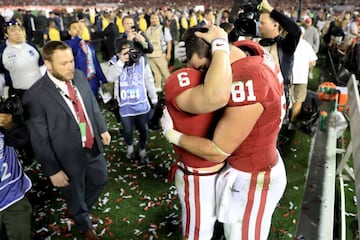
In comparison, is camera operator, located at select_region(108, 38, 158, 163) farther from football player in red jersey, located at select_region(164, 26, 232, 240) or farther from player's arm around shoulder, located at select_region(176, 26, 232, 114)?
player's arm around shoulder, located at select_region(176, 26, 232, 114)

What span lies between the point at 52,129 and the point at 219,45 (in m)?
1.68

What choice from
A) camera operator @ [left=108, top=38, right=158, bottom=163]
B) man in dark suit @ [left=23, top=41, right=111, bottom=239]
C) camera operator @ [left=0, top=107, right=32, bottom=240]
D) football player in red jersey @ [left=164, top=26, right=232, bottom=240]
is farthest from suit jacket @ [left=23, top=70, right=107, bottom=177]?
camera operator @ [left=108, top=38, right=158, bottom=163]

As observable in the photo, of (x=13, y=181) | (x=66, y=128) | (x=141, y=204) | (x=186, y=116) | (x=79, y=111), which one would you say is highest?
(x=186, y=116)

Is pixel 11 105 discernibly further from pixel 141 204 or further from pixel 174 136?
pixel 141 204

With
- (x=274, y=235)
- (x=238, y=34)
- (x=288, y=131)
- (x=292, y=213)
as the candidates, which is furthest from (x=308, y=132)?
(x=238, y=34)

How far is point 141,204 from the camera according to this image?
12.8ft

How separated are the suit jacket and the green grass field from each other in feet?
3.22

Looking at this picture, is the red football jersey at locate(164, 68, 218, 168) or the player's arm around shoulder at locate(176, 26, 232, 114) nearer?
the player's arm around shoulder at locate(176, 26, 232, 114)

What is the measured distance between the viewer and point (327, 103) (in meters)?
6.35

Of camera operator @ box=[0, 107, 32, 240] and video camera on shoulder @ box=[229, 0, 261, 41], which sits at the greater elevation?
video camera on shoulder @ box=[229, 0, 261, 41]

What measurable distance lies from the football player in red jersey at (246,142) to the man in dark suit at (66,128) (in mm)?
1121

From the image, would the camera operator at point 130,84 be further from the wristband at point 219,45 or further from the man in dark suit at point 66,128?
the wristband at point 219,45

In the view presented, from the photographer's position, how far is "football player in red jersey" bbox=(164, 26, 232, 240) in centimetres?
166

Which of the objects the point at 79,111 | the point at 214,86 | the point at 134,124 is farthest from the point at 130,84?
the point at 214,86
